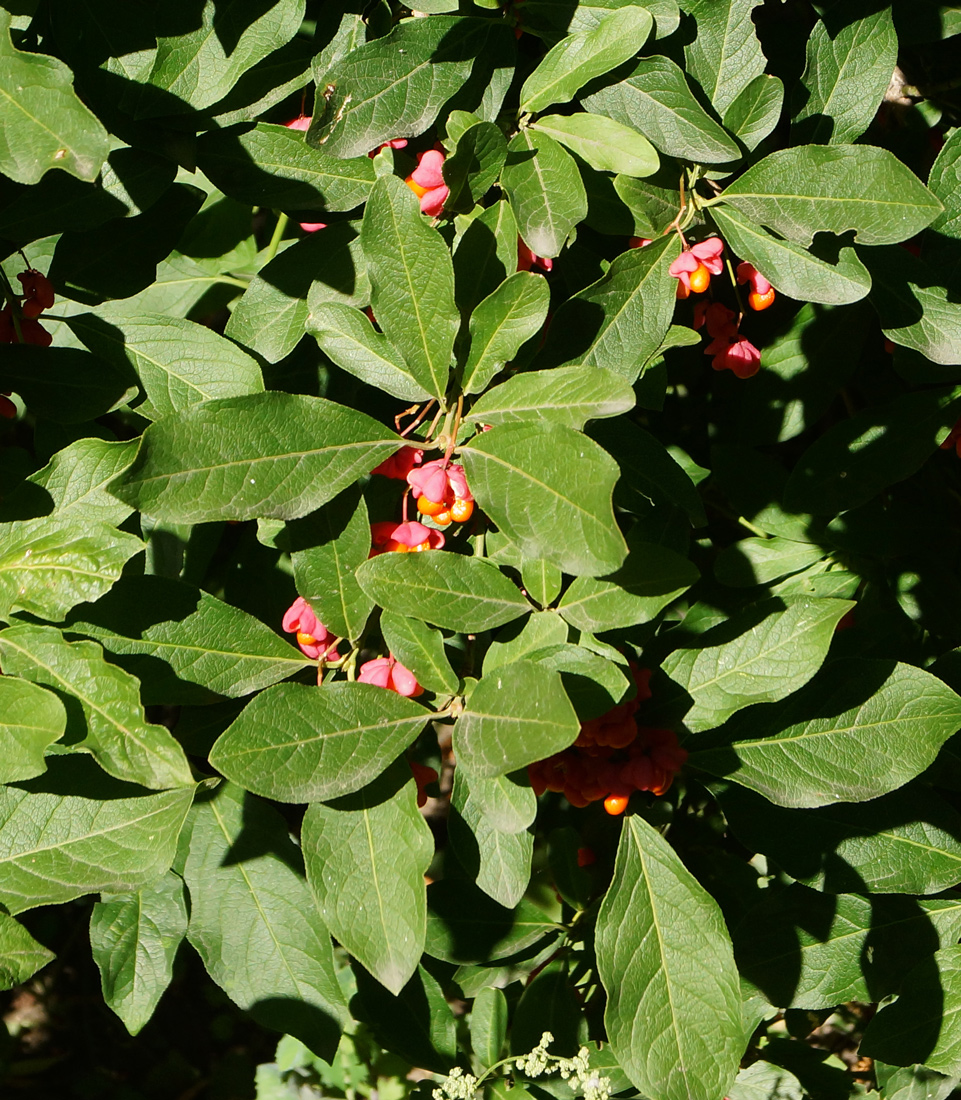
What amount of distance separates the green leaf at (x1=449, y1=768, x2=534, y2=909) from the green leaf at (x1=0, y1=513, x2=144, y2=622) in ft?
1.74

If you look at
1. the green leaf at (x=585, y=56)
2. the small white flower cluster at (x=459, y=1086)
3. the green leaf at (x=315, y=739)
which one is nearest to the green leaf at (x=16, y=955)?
the green leaf at (x=315, y=739)

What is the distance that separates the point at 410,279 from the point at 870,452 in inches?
38.2

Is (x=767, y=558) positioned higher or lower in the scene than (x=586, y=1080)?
higher

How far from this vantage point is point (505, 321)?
1.18m

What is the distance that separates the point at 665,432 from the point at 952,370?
0.63 metres

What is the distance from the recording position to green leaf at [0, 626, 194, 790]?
3.72ft

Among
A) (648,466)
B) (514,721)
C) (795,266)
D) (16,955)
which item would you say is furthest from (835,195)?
(16,955)

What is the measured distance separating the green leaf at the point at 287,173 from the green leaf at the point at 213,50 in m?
0.09

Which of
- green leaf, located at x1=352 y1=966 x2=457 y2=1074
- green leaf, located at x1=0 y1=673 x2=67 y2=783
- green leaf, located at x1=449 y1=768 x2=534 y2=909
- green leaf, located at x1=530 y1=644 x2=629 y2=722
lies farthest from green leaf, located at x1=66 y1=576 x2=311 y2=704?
green leaf, located at x1=352 y1=966 x2=457 y2=1074

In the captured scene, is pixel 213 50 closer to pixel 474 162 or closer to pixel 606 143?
pixel 474 162

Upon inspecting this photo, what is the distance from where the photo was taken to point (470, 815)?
138 centimetres

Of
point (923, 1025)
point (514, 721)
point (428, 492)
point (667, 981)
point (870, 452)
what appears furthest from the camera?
point (870, 452)

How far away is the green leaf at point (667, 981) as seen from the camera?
1.34 metres

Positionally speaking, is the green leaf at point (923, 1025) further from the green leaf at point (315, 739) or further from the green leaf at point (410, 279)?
Answer: the green leaf at point (410, 279)
